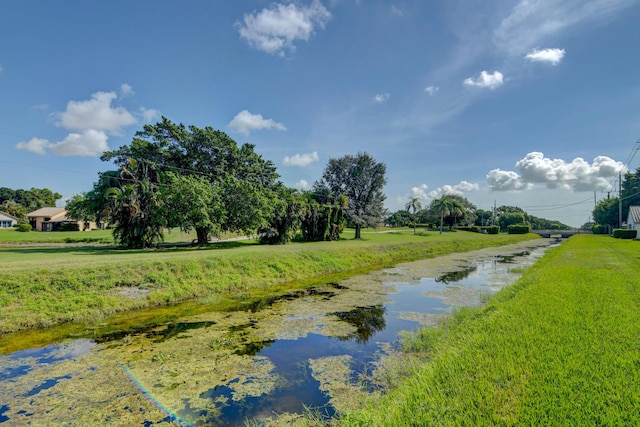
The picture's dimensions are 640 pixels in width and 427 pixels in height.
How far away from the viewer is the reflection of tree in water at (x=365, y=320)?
956 centimetres

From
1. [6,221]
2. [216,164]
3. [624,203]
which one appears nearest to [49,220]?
[6,221]

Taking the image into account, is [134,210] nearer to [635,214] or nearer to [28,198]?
[635,214]

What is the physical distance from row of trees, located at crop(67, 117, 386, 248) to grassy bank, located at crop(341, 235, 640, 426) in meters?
22.7

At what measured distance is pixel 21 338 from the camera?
360 inches

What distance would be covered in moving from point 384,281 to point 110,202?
20.8 m

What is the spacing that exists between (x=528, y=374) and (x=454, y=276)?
1735 cm

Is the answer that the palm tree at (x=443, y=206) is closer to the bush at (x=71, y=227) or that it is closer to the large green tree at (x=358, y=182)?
the large green tree at (x=358, y=182)

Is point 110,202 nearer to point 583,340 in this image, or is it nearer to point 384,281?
point 384,281

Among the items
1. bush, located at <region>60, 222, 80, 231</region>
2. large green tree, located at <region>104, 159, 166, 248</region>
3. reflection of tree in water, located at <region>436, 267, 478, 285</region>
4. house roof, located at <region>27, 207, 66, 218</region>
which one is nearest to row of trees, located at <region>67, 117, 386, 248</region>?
large green tree, located at <region>104, 159, 166, 248</region>

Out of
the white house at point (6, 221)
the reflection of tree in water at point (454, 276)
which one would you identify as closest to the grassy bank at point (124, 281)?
the reflection of tree in water at point (454, 276)

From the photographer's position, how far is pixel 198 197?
25.7 meters

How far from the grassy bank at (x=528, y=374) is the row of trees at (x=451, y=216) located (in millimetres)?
55081

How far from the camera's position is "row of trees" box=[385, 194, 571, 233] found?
72056 mm

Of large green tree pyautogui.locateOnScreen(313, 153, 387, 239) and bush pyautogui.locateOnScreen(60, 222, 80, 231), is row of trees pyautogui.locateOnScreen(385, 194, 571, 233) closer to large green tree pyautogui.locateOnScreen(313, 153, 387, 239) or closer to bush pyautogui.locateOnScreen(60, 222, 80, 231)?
large green tree pyautogui.locateOnScreen(313, 153, 387, 239)
